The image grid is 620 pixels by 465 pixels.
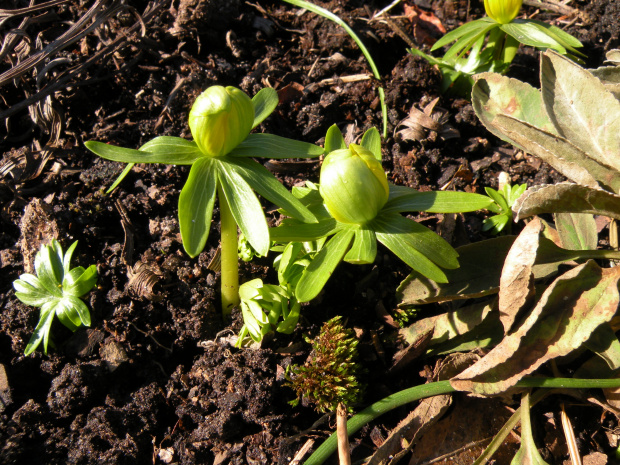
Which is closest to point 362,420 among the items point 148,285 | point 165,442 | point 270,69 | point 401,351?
point 401,351

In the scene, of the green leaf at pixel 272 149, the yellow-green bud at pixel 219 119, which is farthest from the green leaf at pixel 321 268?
the yellow-green bud at pixel 219 119

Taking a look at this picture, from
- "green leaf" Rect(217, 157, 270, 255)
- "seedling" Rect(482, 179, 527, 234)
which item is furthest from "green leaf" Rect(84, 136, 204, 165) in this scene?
"seedling" Rect(482, 179, 527, 234)

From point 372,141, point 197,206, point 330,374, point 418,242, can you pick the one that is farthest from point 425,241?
point 197,206

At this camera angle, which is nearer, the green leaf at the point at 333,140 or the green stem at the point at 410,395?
the green stem at the point at 410,395

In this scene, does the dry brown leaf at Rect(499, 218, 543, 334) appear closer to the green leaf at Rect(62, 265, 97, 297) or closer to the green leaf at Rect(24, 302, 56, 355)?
the green leaf at Rect(62, 265, 97, 297)

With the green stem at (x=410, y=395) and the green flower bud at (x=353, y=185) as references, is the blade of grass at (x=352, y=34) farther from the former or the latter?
the green stem at (x=410, y=395)

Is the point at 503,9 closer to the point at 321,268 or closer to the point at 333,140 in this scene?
the point at 333,140

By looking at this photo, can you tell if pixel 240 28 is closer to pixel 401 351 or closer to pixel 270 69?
pixel 270 69
